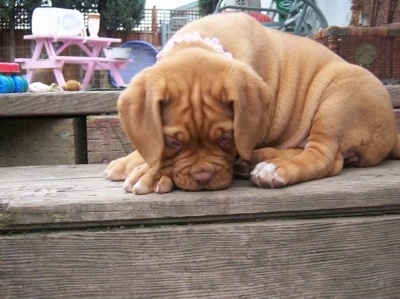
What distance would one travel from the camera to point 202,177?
8.09ft

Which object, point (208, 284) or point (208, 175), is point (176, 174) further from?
point (208, 284)

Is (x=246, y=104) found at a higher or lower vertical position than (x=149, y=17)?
higher

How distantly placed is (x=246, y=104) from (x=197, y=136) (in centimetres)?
23

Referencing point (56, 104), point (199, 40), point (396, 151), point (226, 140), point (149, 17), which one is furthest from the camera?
point (149, 17)

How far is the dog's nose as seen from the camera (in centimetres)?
246

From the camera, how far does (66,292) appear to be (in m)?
2.24

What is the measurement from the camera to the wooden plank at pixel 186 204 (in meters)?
2.29

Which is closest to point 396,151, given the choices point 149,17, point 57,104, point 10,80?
point 57,104

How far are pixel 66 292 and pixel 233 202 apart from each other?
65 cm

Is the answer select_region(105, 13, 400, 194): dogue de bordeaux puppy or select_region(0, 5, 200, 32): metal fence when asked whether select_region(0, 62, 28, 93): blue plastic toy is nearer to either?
select_region(105, 13, 400, 194): dogue de bordeaux puppy

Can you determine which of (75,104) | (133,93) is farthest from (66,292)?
(75,104)

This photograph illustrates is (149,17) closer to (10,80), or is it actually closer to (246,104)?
(10,80)

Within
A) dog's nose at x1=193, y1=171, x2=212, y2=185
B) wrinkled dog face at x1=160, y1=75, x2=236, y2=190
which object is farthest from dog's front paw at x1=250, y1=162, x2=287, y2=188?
dog's nose at x1=193, y1=171, x2=212, y2=185

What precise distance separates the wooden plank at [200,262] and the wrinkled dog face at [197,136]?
25 centimetres
